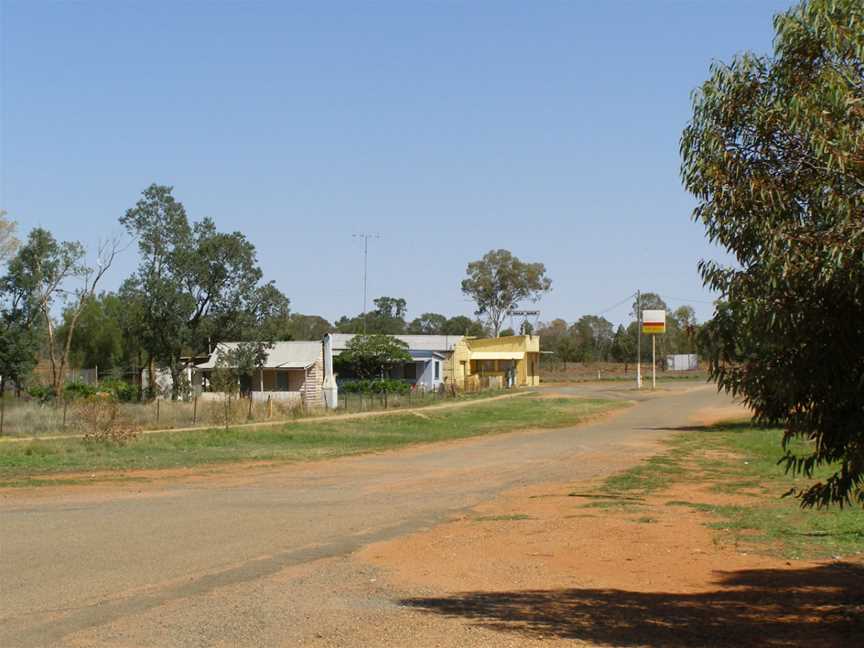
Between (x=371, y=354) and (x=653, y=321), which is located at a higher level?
(x=653, y=321)

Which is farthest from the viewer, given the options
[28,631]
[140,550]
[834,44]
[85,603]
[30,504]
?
[30,504]

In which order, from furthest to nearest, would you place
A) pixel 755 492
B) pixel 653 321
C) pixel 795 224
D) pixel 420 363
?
pixel 653 321, pixel 420 363, pixel 755 492, pixel 795 224

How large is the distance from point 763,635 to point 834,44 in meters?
4.99

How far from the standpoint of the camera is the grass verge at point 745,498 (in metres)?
13.3

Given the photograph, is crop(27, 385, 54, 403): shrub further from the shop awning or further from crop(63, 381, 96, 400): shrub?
the shop awning

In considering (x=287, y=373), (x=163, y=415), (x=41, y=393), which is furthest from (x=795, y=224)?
(x=287, y=373)

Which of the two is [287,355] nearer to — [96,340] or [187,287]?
[187,287]

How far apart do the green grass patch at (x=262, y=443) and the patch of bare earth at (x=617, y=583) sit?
13.0 m

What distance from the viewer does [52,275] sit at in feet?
192

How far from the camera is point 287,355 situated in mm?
60969

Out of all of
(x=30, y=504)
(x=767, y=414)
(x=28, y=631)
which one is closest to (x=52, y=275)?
(x=30, y=504)

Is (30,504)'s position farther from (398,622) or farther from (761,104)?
(761,104)

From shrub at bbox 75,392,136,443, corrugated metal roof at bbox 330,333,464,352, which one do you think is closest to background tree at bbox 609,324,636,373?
corrugated metal roof at bbox 330,333,464,352

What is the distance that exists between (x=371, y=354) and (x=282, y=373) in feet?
28.9
